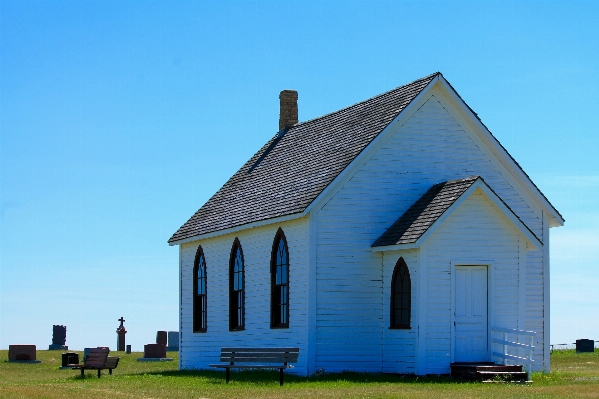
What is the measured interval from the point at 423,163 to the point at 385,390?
903 centimetres

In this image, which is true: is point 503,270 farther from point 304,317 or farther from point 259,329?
point 259,329

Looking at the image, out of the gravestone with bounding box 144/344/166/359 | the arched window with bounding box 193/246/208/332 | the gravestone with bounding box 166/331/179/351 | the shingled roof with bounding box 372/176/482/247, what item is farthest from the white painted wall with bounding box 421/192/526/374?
the gravestone with bounding box 166/331/179/351

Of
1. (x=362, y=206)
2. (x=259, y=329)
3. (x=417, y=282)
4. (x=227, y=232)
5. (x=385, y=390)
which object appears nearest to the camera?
(x=385, y=390)

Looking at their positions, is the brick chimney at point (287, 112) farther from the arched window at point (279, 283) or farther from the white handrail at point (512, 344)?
the white handrail at point (512, 344)

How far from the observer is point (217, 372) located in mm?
32781

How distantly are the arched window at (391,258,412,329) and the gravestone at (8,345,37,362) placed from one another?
2205 cm

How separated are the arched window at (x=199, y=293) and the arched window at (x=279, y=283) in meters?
6.47

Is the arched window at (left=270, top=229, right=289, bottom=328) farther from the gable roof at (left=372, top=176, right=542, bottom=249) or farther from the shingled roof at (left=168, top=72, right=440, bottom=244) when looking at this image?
the gable roof at (left=372, top=176, right=542, bottom=249)

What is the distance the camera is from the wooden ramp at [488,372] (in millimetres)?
27312

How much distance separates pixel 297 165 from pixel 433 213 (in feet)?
22.2

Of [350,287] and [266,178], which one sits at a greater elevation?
[266,178]

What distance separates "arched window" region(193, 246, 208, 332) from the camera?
3759cm

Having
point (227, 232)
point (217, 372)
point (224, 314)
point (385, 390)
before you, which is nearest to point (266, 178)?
point (227, 232)

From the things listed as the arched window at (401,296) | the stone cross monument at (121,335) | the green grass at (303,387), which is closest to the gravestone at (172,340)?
the stone cross monument at (121,335)
